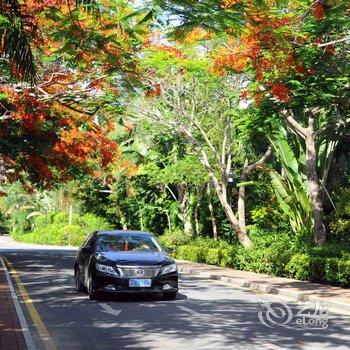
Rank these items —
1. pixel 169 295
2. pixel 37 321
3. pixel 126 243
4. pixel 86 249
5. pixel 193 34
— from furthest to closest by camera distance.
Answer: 1. pixel 86 249
2. pixel 126 243
3. pixel 169 295
4. pixel 37 321
5. pixel 193 34

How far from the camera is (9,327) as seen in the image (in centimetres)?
918

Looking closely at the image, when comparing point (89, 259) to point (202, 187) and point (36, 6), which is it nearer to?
point (36, 6)

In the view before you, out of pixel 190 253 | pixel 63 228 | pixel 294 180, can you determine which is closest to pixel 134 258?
pixel 294 180

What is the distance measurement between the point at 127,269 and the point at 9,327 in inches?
154

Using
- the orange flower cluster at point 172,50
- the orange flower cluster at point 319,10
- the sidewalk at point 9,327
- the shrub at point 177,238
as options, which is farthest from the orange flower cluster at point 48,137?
the shrub at point 177,238

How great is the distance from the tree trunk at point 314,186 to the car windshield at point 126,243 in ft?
22.9

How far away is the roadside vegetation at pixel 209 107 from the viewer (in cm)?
1166

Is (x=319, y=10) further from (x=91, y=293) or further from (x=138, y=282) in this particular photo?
(x=91, y=293)

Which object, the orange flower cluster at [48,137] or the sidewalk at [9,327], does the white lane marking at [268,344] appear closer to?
the sidewalk at [9,327]

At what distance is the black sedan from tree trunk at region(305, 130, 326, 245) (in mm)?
7160

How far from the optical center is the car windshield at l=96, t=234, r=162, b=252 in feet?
45.6

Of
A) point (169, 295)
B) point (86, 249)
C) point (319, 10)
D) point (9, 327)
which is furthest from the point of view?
A: point (86, 249)

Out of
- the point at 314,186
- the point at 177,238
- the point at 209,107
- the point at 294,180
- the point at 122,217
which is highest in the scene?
the point at 209,107

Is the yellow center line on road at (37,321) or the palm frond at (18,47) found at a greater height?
the palm frond at (18,47)
